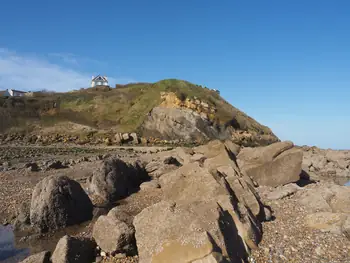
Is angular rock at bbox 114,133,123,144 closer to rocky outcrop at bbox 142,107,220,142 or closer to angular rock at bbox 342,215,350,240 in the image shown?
rocky outcrop at bbox 142,107,220,142

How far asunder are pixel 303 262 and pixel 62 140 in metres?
53.0

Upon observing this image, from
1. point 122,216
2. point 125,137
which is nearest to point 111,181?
point 122,216

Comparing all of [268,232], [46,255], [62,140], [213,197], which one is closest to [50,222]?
[46,255]

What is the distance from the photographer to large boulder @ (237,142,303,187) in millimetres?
19844

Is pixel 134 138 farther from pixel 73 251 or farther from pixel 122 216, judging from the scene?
pixel 73 251

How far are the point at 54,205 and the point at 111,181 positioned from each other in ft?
15.8

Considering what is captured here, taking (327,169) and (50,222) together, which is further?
(327,169)

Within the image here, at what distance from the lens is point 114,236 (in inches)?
388

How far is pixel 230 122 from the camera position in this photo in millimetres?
64000

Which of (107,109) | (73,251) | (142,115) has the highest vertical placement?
(107,109)

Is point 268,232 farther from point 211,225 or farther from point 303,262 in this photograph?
point 211,225

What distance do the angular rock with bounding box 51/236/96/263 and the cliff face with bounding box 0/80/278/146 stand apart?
48.0 m

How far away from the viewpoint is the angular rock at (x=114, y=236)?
9789 mm

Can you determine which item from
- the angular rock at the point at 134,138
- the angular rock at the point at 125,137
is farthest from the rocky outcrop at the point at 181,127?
the angular rock at the point at 125,137
